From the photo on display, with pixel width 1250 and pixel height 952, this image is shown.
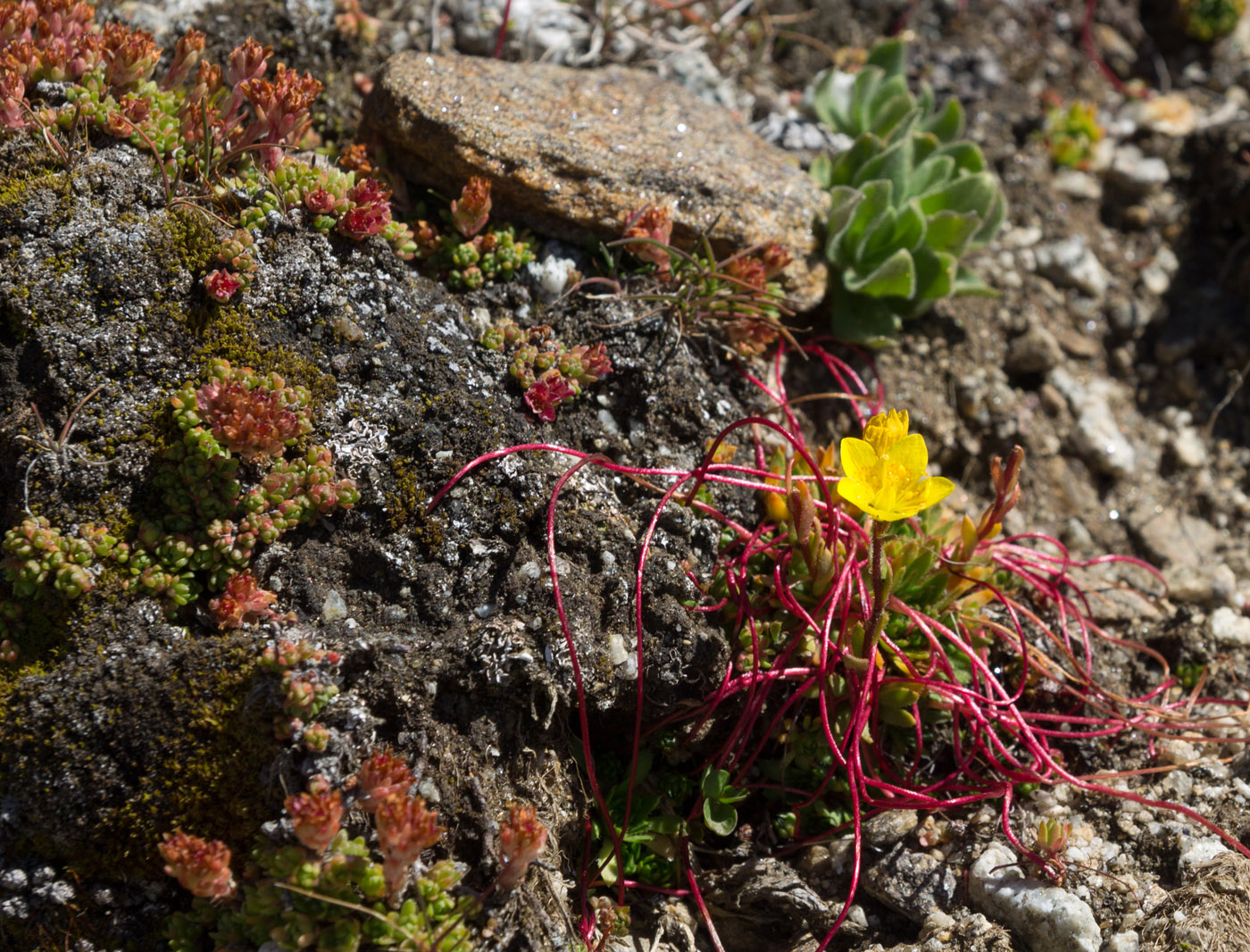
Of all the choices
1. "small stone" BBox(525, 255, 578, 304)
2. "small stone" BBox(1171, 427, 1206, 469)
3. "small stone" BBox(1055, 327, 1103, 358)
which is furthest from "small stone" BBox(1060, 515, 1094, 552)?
"small stone" BBox(525, 255, 578, 304)

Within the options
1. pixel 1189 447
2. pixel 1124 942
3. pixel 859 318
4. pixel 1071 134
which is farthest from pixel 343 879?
pixel 1071 134

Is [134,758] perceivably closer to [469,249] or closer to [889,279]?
[469,249]

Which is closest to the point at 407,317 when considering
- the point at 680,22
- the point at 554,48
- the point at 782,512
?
the point at 782,512

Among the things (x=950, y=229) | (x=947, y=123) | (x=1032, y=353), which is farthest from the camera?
(x=1032, y=353)

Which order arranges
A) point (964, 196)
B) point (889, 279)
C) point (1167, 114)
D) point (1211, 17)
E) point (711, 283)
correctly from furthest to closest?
1. point (1211, 17)
2. point (1167, 114)
3. point (964, 196)
4. point (889, 279)
5. point (711, 283)

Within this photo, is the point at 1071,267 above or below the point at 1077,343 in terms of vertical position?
above

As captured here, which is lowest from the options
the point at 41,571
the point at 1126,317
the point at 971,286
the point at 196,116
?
the point at 41,571

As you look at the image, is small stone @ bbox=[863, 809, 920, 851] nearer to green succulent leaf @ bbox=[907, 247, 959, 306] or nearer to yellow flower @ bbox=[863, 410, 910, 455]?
yellow flower @ bbox=[863, 410, 910, 455]

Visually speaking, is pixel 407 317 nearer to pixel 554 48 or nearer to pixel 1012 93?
pixel 554 48
